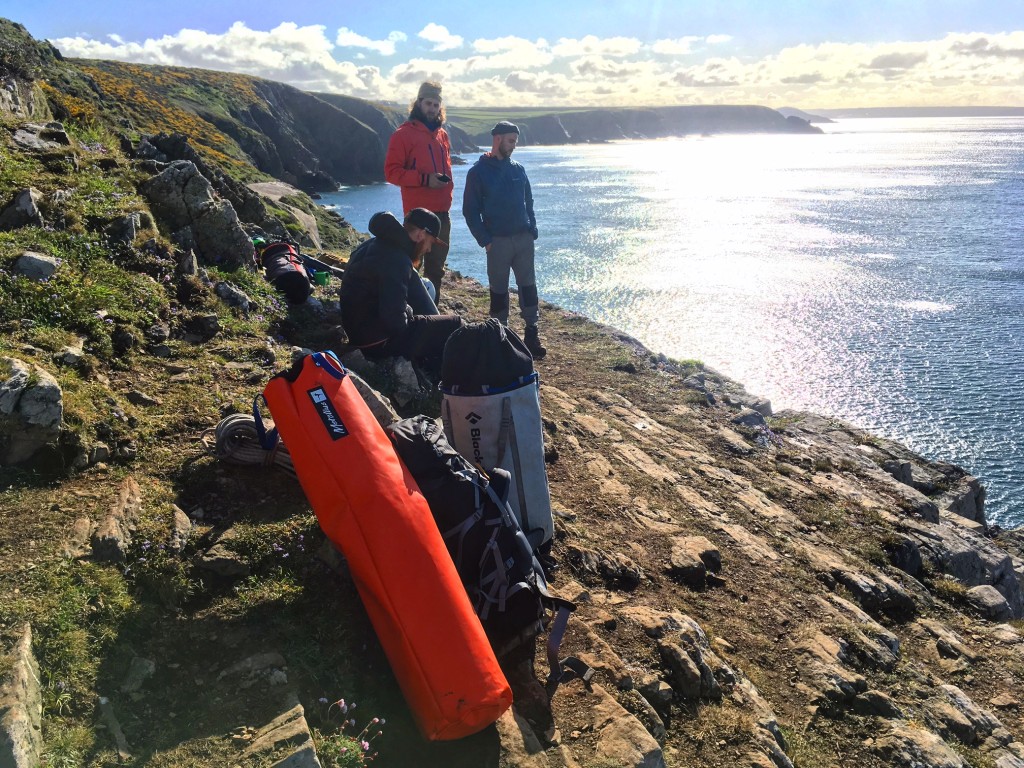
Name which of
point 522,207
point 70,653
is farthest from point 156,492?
point 522,207

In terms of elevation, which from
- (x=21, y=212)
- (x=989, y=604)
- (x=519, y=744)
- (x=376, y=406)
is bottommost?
(x=989, y=604)

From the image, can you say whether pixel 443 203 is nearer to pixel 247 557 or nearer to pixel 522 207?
pixel 522 207

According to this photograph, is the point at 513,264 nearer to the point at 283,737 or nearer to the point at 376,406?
the point at 376,406

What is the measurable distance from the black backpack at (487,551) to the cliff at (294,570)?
460 mm

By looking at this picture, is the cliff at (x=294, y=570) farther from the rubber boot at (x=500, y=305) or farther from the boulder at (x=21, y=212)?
the rubber boot at (x=500, y=305)

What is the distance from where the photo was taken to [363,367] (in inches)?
260

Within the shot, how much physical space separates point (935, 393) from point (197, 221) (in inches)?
785

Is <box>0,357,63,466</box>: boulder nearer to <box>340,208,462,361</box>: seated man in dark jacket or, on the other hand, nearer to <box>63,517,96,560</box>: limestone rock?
<box>63,517,96,560</box>: limestone rock

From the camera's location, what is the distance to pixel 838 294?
92.8 ft

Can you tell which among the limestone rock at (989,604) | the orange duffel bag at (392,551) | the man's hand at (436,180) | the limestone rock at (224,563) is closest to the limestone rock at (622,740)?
the orange duffel bag at (392,551)

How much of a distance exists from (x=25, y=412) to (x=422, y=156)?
5.91 meters

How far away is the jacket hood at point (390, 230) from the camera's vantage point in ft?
21.3

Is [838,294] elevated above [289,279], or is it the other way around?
[289,279]

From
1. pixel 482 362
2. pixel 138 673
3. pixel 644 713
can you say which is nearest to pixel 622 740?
pixel 644 713
